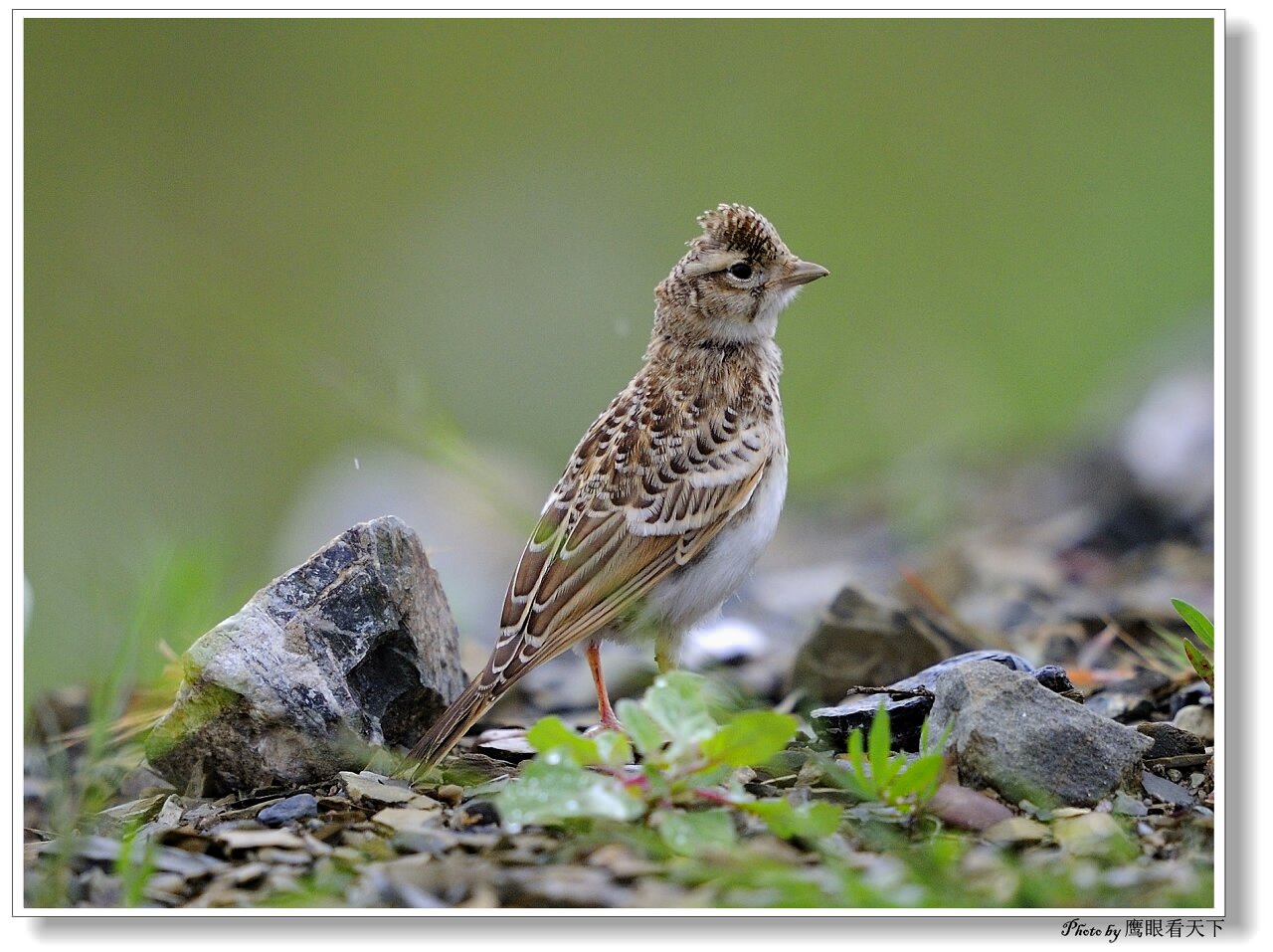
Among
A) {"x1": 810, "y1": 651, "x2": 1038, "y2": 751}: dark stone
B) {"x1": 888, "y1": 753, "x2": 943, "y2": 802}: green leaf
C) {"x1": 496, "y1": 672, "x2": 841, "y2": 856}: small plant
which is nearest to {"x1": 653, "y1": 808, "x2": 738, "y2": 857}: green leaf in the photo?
{"x1": 496, "y1": 672, "x2": 841, "y2": 856}: small plant

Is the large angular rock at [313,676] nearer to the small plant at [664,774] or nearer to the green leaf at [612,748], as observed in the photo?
the small plant at [664,774]

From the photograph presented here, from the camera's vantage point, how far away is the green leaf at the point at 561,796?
4.02m

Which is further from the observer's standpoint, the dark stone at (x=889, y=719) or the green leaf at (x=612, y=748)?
the dark stone at (x=889, y=719)

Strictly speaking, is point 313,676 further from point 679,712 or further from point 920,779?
point 920,779

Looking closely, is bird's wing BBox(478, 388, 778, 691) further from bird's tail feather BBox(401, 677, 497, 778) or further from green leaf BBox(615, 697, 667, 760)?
green leaf BBox(615, 697, 667, 760)

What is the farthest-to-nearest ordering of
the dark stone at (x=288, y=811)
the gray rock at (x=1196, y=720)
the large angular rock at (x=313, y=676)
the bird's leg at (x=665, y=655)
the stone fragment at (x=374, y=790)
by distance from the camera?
the bird's leg at (x=665, y=655), the gray rock at (x=1196, y=720), the large angular rock at (x=313, y=676), the stone fragment at (x=374, y=790), the dark stone at (x=288, y=811)

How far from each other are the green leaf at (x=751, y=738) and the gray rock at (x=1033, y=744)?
30.7 inches

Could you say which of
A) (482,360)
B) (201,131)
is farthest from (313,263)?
(201,131)

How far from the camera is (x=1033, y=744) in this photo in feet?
14.6

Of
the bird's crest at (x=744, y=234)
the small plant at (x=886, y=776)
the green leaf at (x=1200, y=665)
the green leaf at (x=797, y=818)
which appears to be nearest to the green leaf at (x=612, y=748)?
the green leaf at (x=797, y=818)

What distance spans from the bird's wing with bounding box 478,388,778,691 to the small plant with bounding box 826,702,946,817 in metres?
1.47

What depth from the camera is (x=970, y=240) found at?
10.8 metres

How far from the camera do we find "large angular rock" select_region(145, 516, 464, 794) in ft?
15.7
